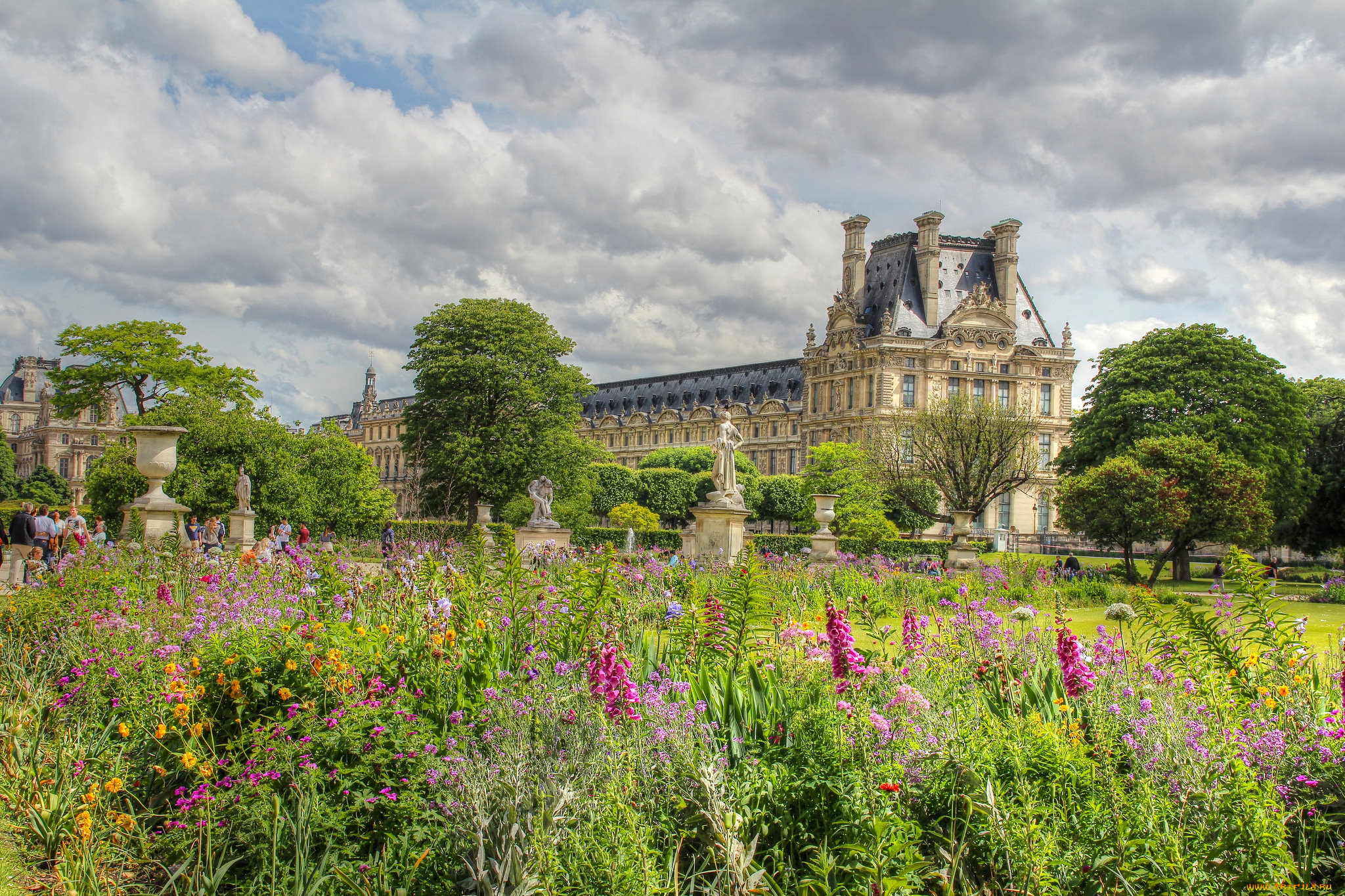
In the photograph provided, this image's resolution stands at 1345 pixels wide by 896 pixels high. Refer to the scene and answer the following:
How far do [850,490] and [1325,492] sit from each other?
19.7 metres

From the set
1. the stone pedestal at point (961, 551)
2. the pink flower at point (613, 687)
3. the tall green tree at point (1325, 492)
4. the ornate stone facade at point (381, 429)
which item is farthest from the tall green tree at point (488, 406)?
the ornate stone facade at point (381, 429)

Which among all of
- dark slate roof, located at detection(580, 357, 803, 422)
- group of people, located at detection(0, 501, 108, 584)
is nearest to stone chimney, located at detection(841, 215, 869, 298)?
dark slate roof, located at detection(580, 357, 803, 422)

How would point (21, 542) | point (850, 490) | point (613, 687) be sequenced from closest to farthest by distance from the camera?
point (613, 687) → point (21, 542) → point (850, 490)

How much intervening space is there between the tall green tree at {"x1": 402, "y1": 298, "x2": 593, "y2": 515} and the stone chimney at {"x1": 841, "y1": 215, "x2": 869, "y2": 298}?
4556cm

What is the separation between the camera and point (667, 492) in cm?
6291

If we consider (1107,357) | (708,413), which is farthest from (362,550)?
(708,413)

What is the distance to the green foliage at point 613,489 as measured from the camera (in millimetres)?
61781

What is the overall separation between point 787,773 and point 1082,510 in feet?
93.4

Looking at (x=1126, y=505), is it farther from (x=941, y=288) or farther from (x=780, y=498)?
(x=941, y=288)

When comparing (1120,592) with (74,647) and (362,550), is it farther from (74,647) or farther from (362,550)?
(74,647)

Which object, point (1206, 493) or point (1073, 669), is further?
point (1206, 493)

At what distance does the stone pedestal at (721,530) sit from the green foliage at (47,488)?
5991 cm

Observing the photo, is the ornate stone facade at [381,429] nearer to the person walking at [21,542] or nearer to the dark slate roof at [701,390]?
the dark slate roof at [701,390]

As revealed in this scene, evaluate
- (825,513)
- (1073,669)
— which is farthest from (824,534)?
(1073,669)
